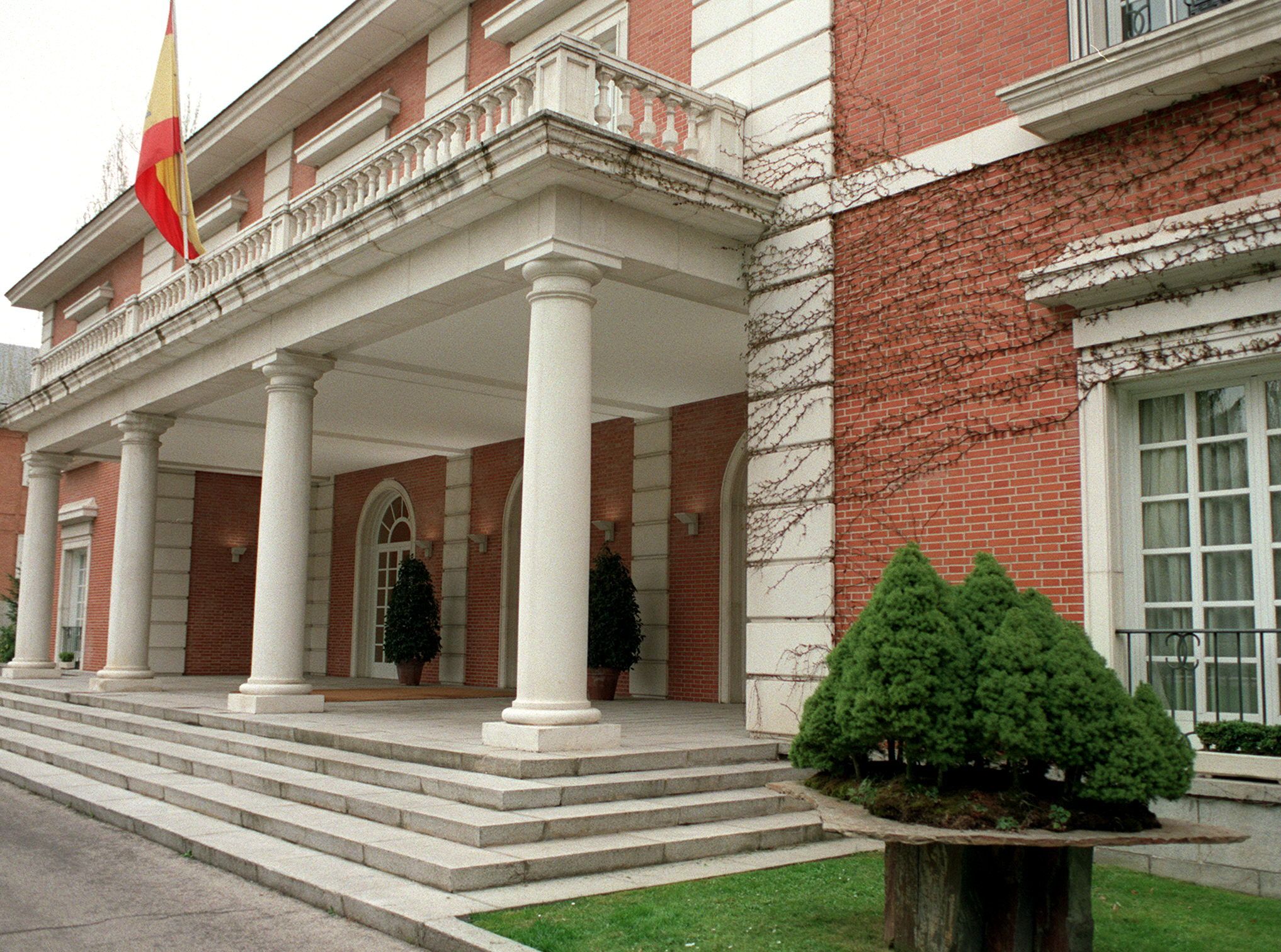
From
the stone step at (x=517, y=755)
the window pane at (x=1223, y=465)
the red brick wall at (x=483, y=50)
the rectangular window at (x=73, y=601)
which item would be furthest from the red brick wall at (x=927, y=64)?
the rectangular window at (x=73, y=601)

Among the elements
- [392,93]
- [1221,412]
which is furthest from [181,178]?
[1221,412]

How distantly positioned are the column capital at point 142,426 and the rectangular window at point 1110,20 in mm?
12069

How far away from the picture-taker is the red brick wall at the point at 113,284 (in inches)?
818

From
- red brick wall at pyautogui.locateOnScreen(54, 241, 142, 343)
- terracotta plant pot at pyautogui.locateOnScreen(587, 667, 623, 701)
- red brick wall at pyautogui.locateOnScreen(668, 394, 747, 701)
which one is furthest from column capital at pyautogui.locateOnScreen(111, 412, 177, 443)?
red brick wall at pyautogui.locateOnScreen(668, 394, 747, 701)

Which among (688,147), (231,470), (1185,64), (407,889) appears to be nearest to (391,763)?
(407,889)

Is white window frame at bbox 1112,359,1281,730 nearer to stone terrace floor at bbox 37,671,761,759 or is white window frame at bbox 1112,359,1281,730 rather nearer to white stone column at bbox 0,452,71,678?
stone terrace floor at bbox 37,671,761,759

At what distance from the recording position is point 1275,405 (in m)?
6.57

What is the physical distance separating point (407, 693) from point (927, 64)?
9902 millimetres

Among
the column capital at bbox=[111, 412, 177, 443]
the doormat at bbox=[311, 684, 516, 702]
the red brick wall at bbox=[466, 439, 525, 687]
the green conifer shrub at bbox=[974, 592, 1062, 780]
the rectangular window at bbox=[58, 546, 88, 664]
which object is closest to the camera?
the green conifer shrub at bbox=[974, 592, 1062, 780]

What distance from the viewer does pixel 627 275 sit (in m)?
8.85

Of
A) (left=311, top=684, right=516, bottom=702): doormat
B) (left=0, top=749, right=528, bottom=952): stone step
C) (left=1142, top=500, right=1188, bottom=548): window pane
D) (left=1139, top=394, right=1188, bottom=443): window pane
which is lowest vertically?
(left=0, top=749, right=528, bottom=952): stone step

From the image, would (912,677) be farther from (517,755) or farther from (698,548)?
(698,548)

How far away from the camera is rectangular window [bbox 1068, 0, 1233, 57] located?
724 cm

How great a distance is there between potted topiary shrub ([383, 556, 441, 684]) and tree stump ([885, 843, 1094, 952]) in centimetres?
1308
